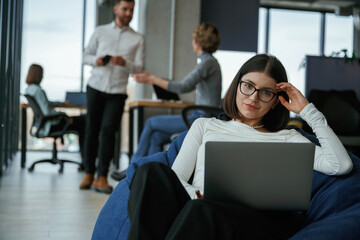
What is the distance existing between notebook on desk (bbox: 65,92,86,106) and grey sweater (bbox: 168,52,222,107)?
278cm

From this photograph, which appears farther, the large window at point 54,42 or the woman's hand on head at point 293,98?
the large window at point 54,42

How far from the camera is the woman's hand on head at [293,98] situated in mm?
1576

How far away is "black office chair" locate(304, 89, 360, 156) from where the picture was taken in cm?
349

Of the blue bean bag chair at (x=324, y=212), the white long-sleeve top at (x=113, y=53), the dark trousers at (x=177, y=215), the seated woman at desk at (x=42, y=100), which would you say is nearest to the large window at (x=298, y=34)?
the seated woman at desk at (x=42, y=100)

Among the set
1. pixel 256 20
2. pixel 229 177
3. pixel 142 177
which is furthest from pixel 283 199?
pixel 256 20

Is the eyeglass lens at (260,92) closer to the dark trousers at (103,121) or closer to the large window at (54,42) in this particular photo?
the dark trousers at (103,121)

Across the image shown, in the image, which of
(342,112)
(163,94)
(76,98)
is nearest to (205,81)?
(163,94)

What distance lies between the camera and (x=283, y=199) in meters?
1.19

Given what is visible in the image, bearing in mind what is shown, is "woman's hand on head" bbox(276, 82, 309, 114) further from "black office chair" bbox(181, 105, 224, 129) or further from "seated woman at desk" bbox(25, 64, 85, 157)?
"seated woman at desk" bbox(25, 64, 85, 157)

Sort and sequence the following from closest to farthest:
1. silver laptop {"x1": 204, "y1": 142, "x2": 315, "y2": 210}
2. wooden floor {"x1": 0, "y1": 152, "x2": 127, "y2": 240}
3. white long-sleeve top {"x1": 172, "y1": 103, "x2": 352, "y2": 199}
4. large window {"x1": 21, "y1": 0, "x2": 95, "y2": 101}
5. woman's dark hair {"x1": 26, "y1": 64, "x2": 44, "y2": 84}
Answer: silver laptop {"x1": 204, "y1": 142, "x2": 315, "y2": 210} < white long-sleeve top {"x1": 172, "y1": 103, "x2": 352, "y2": 199} < wooden floor {"x1": 0, "y1": 152, "x2": 127, "y2": 240} < woman's dark hair {"x1": 26, "y1": 64, "x2": 44, "y2": 84} < large window {"x1": 21, "y1": 0, "x2": 95, "y2": 101}

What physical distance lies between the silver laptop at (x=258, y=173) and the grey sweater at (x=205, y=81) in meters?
2.17

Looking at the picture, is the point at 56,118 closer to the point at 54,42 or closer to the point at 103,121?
the point at 103,121

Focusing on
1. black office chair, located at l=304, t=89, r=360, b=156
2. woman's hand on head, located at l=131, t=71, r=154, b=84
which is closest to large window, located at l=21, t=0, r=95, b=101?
woman's hand on head, located at l=131, t=71, r=154, b=84

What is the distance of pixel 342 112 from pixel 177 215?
295 cm
